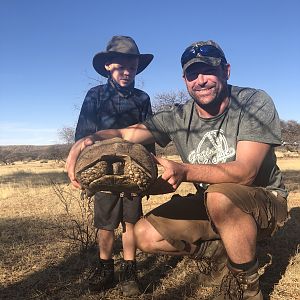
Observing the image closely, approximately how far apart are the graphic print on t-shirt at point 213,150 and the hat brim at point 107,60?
121 cm

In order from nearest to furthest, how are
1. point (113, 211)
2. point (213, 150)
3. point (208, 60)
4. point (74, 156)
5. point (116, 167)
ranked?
1. point (116, 167)
2. point (74, 156)
3. point (208, 60)
4. point (213, 150)
5. point (113, 211)

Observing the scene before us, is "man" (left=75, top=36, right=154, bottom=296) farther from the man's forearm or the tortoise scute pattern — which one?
the tortoise scute pattern

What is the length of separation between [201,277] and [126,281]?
73 centimetres

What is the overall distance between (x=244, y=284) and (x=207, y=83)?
Answer: 157cm

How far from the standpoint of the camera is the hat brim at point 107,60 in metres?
4.14

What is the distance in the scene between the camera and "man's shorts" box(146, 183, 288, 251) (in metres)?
3.10

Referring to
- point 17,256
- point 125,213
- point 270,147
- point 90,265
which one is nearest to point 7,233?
point 17,256

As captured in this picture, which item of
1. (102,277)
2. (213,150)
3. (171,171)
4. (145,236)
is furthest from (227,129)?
(102,277)

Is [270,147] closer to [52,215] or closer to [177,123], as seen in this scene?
[177,123]

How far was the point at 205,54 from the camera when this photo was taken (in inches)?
133

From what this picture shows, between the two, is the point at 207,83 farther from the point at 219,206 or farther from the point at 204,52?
the point at 219,206

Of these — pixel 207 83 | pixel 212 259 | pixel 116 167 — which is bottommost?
pixel 212 259

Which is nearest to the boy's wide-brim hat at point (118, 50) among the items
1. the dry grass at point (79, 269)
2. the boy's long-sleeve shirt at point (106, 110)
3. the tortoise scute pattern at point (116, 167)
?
the boy's long-sleeve shirt at point (106, 110)

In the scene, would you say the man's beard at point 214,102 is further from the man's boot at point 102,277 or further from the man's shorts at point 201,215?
the man's boot at point 102,277
